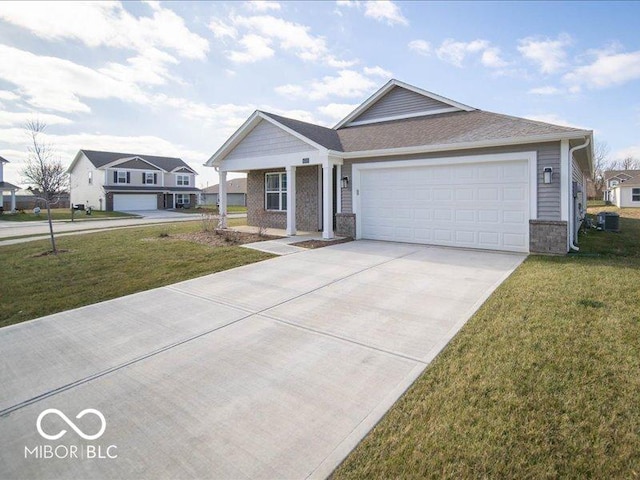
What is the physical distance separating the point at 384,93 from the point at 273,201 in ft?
22.4

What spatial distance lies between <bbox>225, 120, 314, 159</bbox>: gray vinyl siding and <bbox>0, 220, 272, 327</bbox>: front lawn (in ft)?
15.0

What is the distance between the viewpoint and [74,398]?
3.38 meters

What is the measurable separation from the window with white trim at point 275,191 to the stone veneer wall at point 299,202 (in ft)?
0.67

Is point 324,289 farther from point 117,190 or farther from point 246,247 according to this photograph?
point 117,190

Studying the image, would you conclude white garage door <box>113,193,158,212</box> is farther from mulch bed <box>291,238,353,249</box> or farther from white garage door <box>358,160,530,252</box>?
white garage door <box>358,160,530,252</box>

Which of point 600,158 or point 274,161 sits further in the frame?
point 600,158

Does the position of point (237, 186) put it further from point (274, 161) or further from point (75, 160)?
point (274, 161)

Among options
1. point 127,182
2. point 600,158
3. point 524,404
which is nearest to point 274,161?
point 524,404

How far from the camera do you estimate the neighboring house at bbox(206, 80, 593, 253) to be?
373 inches

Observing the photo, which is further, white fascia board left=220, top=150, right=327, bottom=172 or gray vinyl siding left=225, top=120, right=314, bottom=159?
gray vinyl siding left=225, top=120, right=314, bottom=159

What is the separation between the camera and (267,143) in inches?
554

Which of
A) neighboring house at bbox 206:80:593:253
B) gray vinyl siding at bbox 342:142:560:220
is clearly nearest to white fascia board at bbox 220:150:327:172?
neighboring house at bbox 206:80:593:253

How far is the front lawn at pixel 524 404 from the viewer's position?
95.1 inches

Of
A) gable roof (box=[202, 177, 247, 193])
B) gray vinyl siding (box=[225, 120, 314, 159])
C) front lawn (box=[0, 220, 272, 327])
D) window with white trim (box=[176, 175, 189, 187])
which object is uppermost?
gable roof (box=[202, 177, 247, 193])
